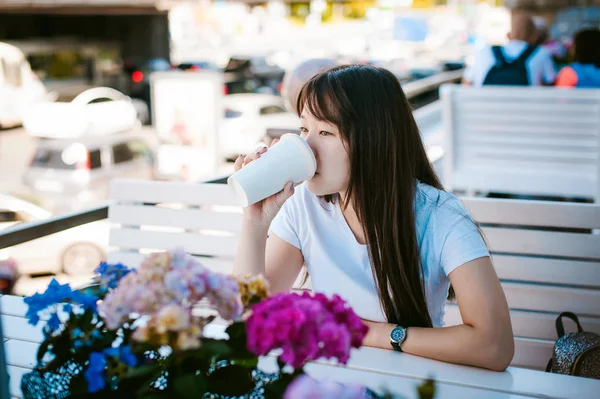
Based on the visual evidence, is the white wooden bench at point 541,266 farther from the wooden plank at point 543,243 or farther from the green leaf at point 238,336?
the green leaf at point 238,336

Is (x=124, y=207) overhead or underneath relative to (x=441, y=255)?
underneath

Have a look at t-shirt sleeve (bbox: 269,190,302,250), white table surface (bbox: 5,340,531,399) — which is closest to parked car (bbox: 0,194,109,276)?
t-shirt sleeve (bbox: 269,190,302,250)

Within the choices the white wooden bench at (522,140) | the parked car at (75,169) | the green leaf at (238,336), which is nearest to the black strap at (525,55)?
the white wooden bench at (522,140)

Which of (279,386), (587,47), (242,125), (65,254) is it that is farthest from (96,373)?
(242,125)

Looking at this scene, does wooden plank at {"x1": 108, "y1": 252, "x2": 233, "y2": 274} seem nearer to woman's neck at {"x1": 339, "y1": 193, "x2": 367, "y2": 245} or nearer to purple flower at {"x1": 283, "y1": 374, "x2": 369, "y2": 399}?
woman's neck at {"x1": 339, "y1": 193, "x2": 367, "y2": 245}

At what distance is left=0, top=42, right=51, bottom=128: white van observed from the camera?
2078 cm

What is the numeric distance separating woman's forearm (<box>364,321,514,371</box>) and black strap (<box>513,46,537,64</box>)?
359cm

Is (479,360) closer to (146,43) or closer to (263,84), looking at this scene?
(263,84)

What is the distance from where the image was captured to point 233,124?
45.4ft

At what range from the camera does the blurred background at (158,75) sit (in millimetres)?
8570

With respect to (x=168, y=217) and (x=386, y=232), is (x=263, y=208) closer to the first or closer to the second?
(x=386, y=232)

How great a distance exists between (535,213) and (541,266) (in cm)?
17

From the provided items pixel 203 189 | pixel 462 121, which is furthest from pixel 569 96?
pixel 203 189

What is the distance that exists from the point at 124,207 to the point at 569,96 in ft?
7.99
